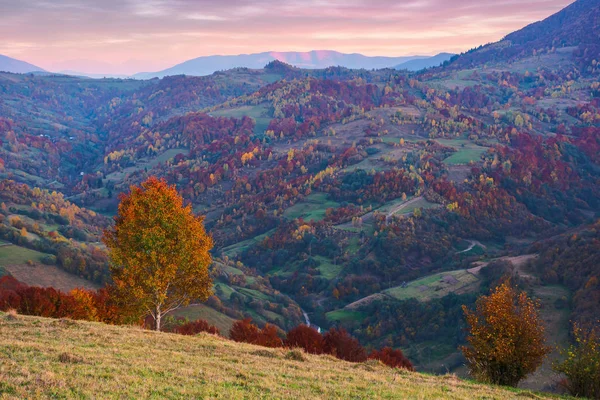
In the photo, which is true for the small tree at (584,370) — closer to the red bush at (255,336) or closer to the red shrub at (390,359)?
the red shrub at (390,359)

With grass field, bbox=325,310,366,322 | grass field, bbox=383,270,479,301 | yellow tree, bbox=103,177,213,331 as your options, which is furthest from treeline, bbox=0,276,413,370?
grass field, bbox=383,270,479,301

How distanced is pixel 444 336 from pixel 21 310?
4523 inches

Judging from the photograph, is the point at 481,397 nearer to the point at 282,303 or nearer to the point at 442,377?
the point at 442,377

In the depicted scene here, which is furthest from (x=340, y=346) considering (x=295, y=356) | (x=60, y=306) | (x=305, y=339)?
(x=295, y=356)

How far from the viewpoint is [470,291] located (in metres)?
150

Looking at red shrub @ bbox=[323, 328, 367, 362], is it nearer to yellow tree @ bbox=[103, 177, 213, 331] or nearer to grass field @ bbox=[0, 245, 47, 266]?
yellow tree @ bbox=[103, 177, 213, 331]

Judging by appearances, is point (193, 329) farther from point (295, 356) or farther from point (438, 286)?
point (438, 286)

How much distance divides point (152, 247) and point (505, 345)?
1089 inches

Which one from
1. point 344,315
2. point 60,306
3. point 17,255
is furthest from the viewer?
point 344,315

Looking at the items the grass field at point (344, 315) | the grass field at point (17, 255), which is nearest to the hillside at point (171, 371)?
the grass field at point (17, 255)

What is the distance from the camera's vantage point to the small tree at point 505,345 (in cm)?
3244

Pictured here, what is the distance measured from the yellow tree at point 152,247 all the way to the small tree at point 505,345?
23110 mm

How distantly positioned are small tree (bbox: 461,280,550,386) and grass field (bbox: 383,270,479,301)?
124 meters

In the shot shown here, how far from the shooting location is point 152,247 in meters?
41.9
